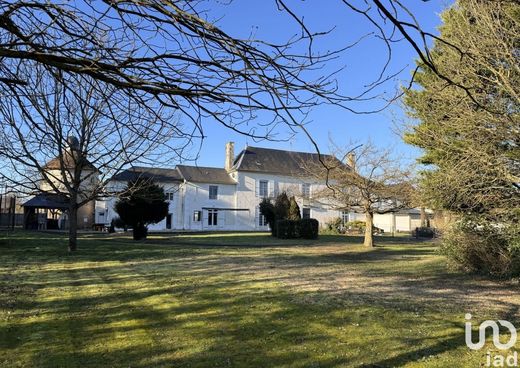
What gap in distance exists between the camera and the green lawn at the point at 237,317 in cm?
509

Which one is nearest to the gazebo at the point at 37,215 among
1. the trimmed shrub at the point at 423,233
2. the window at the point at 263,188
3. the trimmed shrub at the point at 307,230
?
the trimmed shrub at the point at 307,230

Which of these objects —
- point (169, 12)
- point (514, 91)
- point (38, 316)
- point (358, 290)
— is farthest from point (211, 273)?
point (169, 12)

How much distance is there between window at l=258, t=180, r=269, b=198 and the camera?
5547 centimetres

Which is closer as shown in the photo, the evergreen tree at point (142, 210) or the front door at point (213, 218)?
the evergreen tree at point (142, 210)

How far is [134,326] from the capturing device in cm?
632

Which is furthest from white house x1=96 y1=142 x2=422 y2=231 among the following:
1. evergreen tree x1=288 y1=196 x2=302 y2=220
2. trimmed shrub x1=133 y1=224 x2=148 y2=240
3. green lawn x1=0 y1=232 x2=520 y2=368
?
green lawn x1=0 y1=232 x2=520 y2=368

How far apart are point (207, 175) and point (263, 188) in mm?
6900

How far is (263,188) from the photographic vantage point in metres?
55.7

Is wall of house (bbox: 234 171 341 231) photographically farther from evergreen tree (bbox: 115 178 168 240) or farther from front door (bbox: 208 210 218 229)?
evergreen tree (bbox: 115 178 168 240)

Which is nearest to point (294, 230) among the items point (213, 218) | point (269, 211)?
point (269, 211)

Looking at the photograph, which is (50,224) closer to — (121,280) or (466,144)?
(121,280)

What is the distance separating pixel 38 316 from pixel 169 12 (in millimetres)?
5894

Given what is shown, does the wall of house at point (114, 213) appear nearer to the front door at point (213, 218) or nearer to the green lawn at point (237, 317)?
the front door at point (213, 218)

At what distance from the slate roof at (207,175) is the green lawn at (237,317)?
39.9 m
